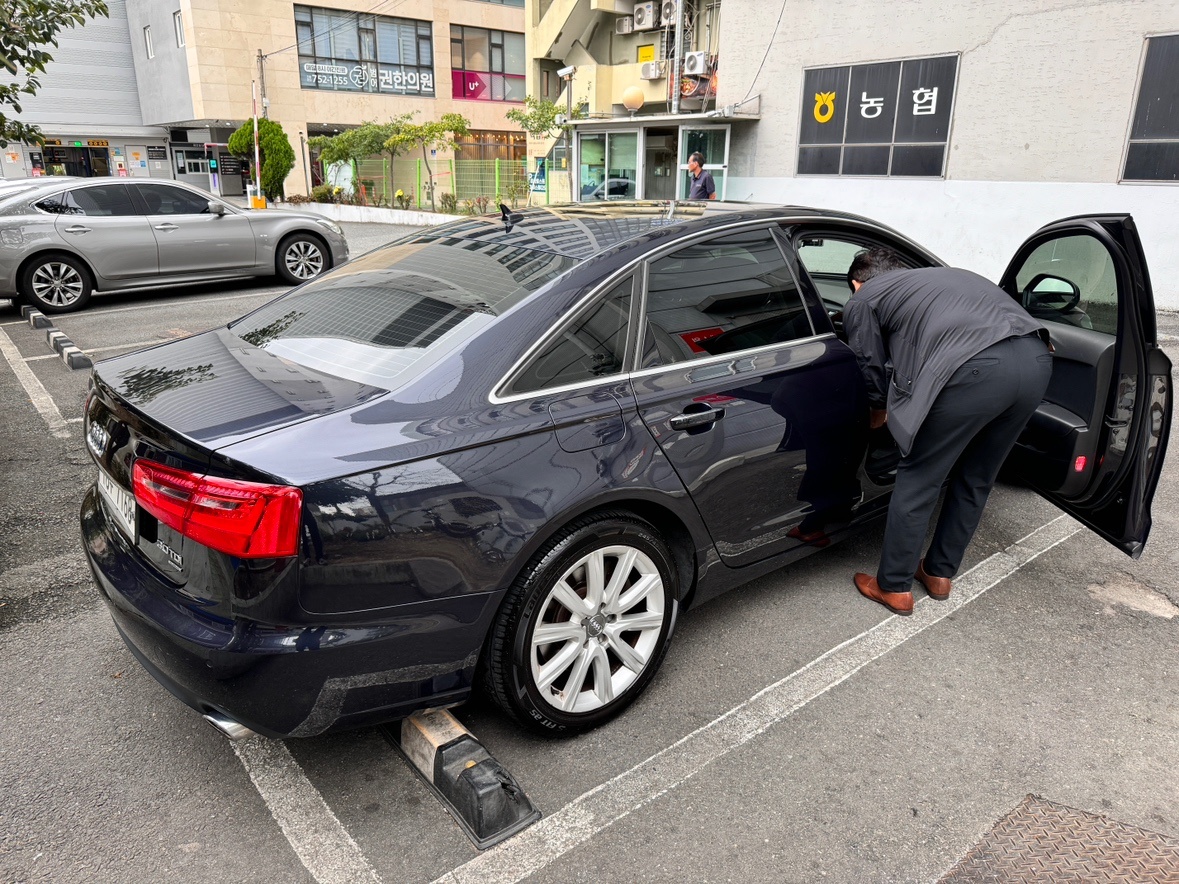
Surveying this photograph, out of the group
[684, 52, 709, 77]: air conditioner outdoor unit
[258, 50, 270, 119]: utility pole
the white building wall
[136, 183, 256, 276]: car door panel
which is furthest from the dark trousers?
[258, 50, 270, 119]: utility pole

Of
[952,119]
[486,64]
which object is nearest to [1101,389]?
[952,119]

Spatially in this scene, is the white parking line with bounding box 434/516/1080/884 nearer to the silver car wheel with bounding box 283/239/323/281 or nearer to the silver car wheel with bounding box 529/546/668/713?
the silver car wheel with bounding box 529/546/668/713

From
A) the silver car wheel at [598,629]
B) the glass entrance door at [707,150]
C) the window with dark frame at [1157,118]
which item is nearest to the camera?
the silver car wheel at [598,629]

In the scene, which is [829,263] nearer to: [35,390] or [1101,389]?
[1101,389]

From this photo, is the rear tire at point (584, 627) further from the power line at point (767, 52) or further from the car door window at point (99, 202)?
the power line at point (767, 52)

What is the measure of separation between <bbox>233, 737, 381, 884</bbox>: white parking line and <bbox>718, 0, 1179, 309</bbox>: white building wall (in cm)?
1373

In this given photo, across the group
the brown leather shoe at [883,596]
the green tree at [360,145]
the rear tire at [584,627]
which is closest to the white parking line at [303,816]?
the rear tire at [584,627]

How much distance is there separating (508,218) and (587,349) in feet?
3.43

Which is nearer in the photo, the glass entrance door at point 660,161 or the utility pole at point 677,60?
the glass entrance door at point 660,161

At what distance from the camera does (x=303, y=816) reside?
2404 millimetres

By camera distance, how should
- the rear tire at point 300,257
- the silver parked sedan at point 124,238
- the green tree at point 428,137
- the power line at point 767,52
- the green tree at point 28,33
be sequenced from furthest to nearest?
the green tree at point 428,137, the power line at point 767,52, the rear tire at point 300,257, the silver parked sedan at point 124,238, the green tree at point 28,33

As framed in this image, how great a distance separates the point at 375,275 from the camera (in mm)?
3271

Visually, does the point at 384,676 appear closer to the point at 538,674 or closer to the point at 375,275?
the point at 538,674

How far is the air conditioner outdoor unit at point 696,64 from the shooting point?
20.2 m
